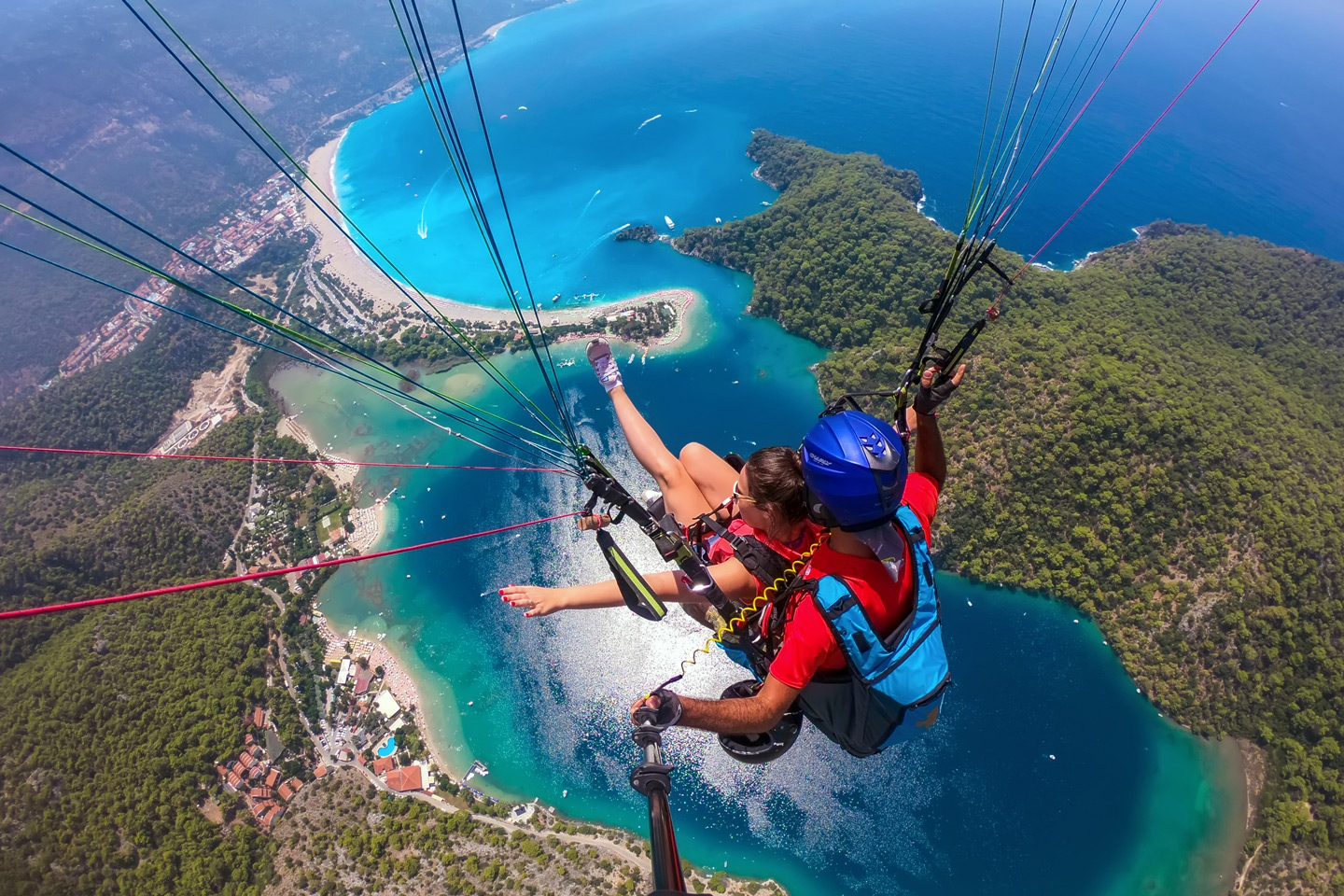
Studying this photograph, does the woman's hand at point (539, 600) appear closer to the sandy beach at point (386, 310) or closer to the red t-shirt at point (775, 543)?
the red t-shirt at point (775, 543)

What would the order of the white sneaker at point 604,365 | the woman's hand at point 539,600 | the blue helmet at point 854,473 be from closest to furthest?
the blue helmet at point 854,473 < the woman's hand at point 539,600 < the white sneaker at point 604,365

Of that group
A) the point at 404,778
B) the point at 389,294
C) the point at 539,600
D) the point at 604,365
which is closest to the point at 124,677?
the point at 404,778

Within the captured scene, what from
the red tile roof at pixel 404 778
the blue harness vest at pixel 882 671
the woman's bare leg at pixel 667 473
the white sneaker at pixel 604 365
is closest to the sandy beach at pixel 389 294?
the red tile roof at pixel 404 778

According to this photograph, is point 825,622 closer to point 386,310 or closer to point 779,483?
point 779,483

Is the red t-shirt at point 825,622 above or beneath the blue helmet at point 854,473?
beneath

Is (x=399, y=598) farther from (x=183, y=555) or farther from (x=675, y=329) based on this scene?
(x=675, y=329)

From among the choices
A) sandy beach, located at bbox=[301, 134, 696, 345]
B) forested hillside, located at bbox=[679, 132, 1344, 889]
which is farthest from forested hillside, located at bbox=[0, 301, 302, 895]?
forested hillside, located at bbox=[679, 132, 1344, 889]
